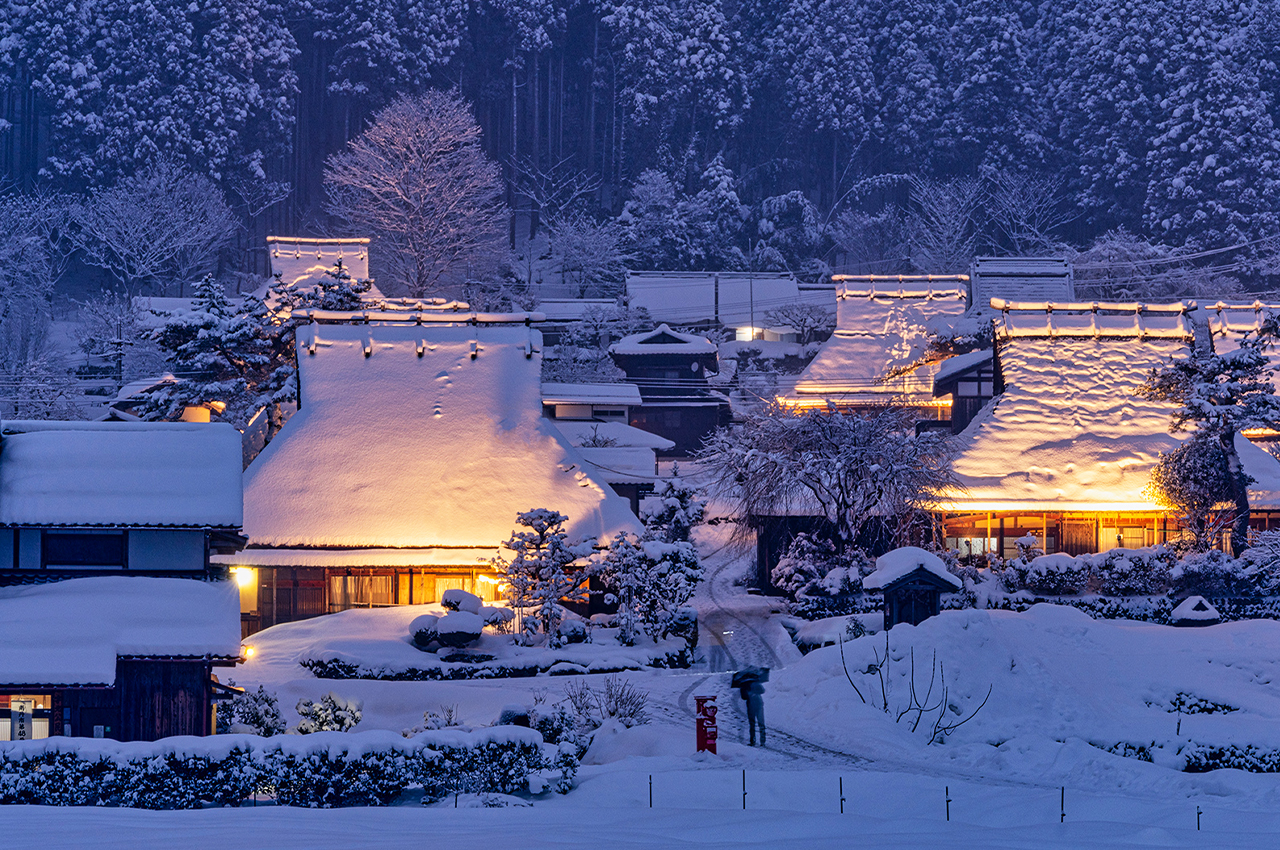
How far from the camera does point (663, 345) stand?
5544 cm

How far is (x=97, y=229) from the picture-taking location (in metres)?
63.0

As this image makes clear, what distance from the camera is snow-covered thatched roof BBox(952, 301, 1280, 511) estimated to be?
1364 inches

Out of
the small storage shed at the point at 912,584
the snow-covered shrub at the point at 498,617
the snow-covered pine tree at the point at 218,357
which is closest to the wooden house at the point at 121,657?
the snow-covered shrub at the point at 498,617

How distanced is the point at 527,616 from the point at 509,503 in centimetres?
391

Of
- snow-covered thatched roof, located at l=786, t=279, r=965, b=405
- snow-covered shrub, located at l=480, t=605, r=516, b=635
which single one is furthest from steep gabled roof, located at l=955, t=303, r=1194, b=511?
snow-covered shrub, located at l=480, t=605, r=516, b=635

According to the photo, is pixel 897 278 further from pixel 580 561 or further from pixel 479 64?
pixel 479 64

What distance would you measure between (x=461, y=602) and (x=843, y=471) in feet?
36.4

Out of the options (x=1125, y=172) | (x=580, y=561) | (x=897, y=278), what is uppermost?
(x=1125, y=172)

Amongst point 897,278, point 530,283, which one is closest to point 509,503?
point 897,278

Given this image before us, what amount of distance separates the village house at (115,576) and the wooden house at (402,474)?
4.73m

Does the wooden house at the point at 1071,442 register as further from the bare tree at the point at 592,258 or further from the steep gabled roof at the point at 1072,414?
the bare tree at the point at 592,258

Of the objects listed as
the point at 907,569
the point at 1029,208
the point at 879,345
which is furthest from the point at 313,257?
the point at 1029,208

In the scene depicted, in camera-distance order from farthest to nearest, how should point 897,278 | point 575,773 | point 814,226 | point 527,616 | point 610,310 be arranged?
1. point 814,226
2. point 610,310
3. point 897,278
4. point 527,616
5. point 575,773

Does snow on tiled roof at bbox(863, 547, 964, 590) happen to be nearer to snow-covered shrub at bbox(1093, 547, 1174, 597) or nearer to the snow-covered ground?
the snow-covered ground
